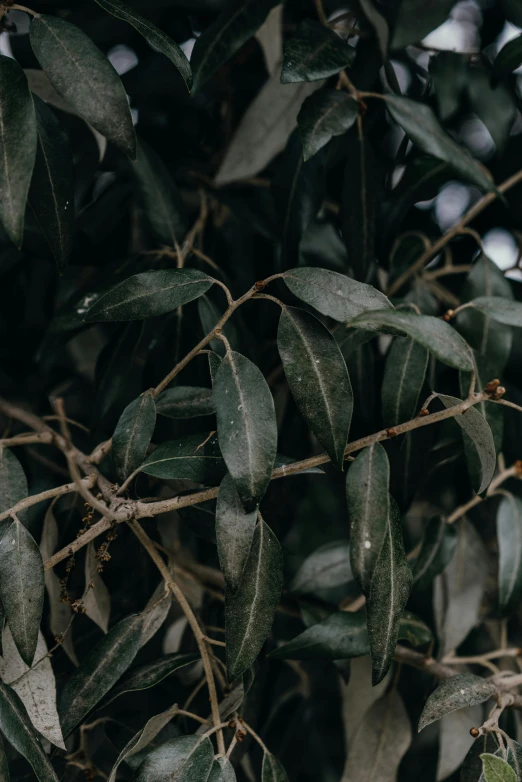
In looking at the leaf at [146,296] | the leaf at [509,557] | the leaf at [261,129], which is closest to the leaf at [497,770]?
the leaf at [509,557]

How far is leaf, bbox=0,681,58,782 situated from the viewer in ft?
1.68

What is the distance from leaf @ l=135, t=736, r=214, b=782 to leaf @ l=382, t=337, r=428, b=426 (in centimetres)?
32

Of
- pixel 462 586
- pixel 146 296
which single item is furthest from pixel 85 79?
pixel 462 586

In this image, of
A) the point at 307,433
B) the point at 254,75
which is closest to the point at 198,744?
the point at 307,433

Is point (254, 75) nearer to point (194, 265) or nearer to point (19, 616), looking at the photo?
point (194, 265)

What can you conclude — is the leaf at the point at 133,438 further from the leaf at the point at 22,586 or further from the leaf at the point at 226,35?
the leaf at the point at 226,35

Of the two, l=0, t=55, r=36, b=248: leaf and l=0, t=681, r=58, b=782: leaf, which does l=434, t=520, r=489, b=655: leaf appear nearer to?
l=0, t=681, r=58, b=782: leaf

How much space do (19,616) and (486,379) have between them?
1.58 feet

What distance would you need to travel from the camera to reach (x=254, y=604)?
1.80 ft

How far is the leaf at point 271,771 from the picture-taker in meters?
0.60

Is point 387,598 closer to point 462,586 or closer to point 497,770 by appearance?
point 497,770

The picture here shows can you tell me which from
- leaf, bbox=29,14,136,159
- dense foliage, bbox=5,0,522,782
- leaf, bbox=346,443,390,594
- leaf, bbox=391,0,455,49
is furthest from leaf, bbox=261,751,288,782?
leaf, bbox=391,0,455,49

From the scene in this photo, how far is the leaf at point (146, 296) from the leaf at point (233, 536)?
0.16 metres

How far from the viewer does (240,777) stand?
828mm
